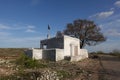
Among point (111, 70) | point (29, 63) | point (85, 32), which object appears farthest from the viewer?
point (85, 32)

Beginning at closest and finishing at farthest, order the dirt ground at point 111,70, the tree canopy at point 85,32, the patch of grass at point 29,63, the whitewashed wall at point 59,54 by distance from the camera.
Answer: the dirt ground at point 111,70
the patch of grass at point 29,63
the whitewashed wall at point 59,54
the tree canopy at point 85,32

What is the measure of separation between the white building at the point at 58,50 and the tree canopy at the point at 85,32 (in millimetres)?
16631

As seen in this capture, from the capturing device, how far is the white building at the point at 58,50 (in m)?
24.4

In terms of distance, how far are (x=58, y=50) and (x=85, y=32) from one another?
23.3 metres

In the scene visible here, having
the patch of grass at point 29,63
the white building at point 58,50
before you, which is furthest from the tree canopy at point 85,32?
the patch of grass at point 29,63

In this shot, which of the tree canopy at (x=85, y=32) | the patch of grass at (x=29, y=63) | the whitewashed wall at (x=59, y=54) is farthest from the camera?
the tree canopy at (x=85, y=32)

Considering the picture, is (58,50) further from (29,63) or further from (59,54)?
(29,63)

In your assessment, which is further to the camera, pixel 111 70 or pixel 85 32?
pixel 85 32

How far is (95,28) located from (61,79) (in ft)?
118

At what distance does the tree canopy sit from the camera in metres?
46.6

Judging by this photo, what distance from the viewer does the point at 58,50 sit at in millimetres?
24391

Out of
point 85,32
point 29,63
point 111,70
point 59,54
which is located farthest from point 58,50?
point 85,32

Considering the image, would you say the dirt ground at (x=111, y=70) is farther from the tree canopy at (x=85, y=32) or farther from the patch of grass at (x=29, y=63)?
the tree canopy at (x=85, y=32)

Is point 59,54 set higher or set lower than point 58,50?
lower
